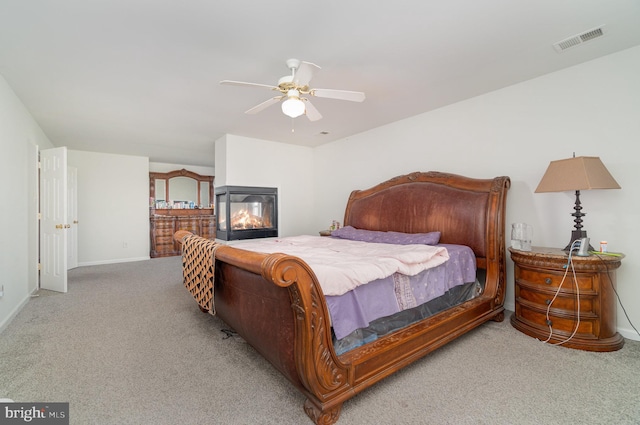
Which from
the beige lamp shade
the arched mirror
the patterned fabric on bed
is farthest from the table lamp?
the arched mirror

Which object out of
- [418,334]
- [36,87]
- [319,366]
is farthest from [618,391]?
[36,87]

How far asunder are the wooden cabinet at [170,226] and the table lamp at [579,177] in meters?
7.10

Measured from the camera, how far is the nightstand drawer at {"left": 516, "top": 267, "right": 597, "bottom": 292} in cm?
224

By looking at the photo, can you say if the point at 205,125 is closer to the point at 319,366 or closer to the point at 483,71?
the point at 483,71

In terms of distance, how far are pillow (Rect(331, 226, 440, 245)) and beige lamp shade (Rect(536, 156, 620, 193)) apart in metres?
1.14

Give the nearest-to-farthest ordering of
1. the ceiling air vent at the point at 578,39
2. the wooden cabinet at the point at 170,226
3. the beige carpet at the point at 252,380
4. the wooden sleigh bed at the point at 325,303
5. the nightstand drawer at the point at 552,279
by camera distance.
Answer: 1. the wooden sleigh bed at the point at 325,303
2. the beige carpet at the point at 252,380
3. the ceiling air vent at the point at 578,39
4. the nightstand drawer at the point at 552,279
5. the wooden cabinet at the point at 170,226

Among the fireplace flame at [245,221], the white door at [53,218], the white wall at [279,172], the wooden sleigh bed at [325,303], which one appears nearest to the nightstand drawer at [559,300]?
the wooden sleigh bed at [325,303]

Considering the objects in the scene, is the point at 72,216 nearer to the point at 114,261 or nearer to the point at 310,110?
the point at 114,261

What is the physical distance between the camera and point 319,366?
1.41 metres

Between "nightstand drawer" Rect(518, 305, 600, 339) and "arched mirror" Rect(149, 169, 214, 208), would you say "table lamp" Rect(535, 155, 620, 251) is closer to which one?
"nightstand drawer" Rect(518, 305, 600, 339)

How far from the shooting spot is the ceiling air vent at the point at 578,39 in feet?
7.00

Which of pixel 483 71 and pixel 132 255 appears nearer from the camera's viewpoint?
pixel 483 71

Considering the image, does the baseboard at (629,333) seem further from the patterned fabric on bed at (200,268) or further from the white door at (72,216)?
the white door at (72,216)

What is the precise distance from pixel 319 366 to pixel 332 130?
3.95 m
